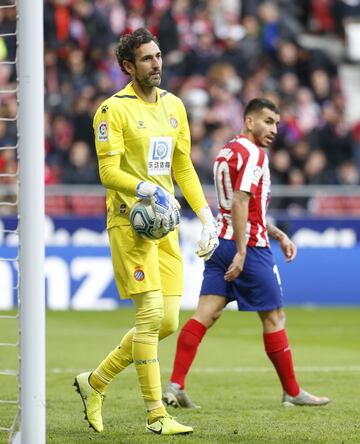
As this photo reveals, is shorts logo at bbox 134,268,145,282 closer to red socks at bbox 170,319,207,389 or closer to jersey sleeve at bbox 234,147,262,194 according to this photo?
jersey sleeve at bbox 234,147,262,194

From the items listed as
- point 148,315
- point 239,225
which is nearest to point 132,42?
point 148,315

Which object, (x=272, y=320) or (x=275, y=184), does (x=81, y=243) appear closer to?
(x=275, y=184)

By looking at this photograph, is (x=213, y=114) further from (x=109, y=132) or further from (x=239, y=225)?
(x=109, y=132)

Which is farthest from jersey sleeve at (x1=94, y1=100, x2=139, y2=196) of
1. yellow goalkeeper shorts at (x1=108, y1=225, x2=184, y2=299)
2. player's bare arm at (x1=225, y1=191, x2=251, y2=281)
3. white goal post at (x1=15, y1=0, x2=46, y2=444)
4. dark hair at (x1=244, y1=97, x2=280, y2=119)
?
dark hair at (x1=244, y1=97, x2=280, y2=119)

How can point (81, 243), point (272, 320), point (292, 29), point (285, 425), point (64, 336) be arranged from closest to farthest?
point (285, 425)
point (272, 320)
point (64, 336)
point (81, 243)
point (292, 29)

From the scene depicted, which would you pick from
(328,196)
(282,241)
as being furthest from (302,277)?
(282,241)

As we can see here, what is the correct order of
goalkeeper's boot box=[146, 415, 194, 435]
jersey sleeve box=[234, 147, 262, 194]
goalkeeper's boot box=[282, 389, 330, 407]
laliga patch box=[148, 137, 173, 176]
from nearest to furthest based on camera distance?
goalkeeper's boot box=[146, 415, 194, 435]
laliga patch box=[148, 137, 173, 176]
goalkeeper's boot box=[282, 389, 330, 407]
jersey sleeve box=[234, 147, 262, 194]

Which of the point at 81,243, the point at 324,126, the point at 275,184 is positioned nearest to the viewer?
the point at 81,243

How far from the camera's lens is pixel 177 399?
338 inches

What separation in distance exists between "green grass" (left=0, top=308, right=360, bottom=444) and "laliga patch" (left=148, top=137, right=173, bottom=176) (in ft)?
5.05

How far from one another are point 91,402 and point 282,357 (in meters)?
1.81

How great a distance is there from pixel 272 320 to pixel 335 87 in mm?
14056

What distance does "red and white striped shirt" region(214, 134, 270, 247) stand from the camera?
28.6 ft

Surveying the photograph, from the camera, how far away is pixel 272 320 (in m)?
8.83
